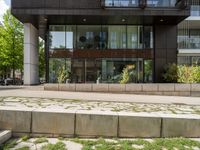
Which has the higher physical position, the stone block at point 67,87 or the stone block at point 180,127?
the stone block at point 67,87

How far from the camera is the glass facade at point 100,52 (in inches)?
940

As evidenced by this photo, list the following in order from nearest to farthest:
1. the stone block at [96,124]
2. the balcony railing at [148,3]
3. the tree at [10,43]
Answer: the stone block at [96,124] → the balcony railing at [148,3] → the tree at [10,43]

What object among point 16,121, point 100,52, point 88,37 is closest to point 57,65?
point 88,37

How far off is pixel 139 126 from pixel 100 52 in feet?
58.5

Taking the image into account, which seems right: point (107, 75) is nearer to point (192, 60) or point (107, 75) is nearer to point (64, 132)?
point (192, 60)

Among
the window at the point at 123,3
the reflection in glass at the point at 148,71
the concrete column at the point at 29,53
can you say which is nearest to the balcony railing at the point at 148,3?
the window at the point at 123,3

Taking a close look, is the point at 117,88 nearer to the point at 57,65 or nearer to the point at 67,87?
the point at 67,87

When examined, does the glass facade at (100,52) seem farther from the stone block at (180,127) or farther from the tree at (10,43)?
the stone block at (180,127)

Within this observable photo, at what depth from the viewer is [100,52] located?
78.8 feet

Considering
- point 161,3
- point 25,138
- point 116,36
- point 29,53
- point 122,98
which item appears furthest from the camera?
point 29,53

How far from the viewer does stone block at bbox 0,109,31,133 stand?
6.48 m

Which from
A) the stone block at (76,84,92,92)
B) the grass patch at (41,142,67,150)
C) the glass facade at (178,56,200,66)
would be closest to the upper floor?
the stone block at (76,84,92,92)

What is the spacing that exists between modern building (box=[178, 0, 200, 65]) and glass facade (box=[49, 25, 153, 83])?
6826 millimetres

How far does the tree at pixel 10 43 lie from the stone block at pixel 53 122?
3004cm
